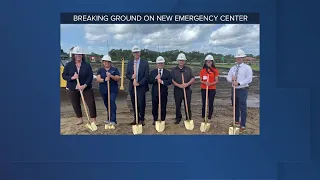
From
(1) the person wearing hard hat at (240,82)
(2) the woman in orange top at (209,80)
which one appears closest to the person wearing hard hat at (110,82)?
(2) the woman in orange top at (209,80)

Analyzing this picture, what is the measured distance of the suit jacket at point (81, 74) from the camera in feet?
14.2

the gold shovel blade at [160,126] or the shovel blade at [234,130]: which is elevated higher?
the gold shovel blade at [160,126]

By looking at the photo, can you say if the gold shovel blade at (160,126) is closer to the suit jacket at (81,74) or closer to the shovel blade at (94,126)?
the shovel blade at (94,126)

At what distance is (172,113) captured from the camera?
439 centimetres

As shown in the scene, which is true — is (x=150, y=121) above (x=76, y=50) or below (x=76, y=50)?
below

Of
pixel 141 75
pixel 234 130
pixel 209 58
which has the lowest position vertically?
pixel 234 130

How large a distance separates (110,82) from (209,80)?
1304 millimetres

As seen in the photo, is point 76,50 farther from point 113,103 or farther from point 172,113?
point 172,113

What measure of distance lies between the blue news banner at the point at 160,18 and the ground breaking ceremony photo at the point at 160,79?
0.20 feet

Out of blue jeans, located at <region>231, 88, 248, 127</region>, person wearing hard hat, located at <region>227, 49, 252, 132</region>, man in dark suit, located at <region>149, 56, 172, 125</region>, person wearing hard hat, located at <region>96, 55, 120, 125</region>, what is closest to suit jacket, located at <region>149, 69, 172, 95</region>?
man in dark suit, located at <region>149, 56, 172, 125</region>

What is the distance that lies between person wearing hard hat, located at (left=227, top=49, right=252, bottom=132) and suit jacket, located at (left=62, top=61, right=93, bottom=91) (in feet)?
5.97

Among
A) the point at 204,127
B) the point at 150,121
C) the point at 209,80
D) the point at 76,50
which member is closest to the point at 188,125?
the point at 204,127
